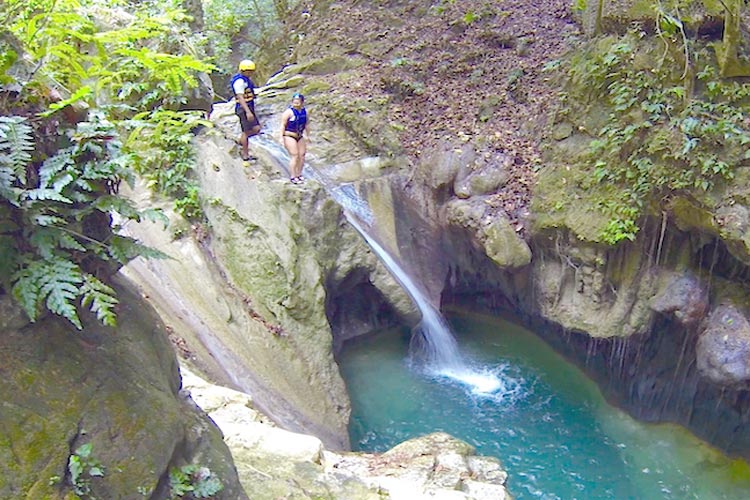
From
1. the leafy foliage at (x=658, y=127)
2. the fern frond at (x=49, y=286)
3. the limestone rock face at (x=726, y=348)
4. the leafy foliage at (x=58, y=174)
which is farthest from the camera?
the leafy foliage at (x=658, y=127)

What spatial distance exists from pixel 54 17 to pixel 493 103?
9.04 meters

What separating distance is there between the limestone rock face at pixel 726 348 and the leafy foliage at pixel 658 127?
1.52 m

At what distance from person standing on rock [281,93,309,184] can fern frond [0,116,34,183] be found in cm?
625

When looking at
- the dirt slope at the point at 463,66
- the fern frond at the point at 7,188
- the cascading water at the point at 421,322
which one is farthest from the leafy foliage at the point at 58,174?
the dirt slope at the point at 463,66

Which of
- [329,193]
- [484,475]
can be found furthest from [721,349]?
[329,193]

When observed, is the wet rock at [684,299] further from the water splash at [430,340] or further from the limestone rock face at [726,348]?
the water splash at [430,340]

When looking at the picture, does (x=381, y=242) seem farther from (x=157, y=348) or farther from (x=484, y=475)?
(x=157, y=348)

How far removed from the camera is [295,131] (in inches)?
372

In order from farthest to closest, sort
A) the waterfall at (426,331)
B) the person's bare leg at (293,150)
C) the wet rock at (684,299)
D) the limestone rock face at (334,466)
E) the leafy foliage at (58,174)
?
the waterfall at (426,331), the person's bare leg at (293,150), the wet rock at (684,299), the limestone rock face at (334,466), the leafy foliage at (58,174)

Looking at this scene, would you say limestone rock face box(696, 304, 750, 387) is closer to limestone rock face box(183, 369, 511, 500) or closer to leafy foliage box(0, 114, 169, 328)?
limestone rock face box(183, 369, 511, 500)

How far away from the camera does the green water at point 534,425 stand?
839 cm

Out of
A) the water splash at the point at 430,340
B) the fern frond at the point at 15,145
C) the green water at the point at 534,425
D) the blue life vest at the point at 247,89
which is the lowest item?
the green water at the point at 534,425

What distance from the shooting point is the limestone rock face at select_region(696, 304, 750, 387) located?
775cm

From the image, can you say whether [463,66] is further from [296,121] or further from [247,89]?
[247,89]
